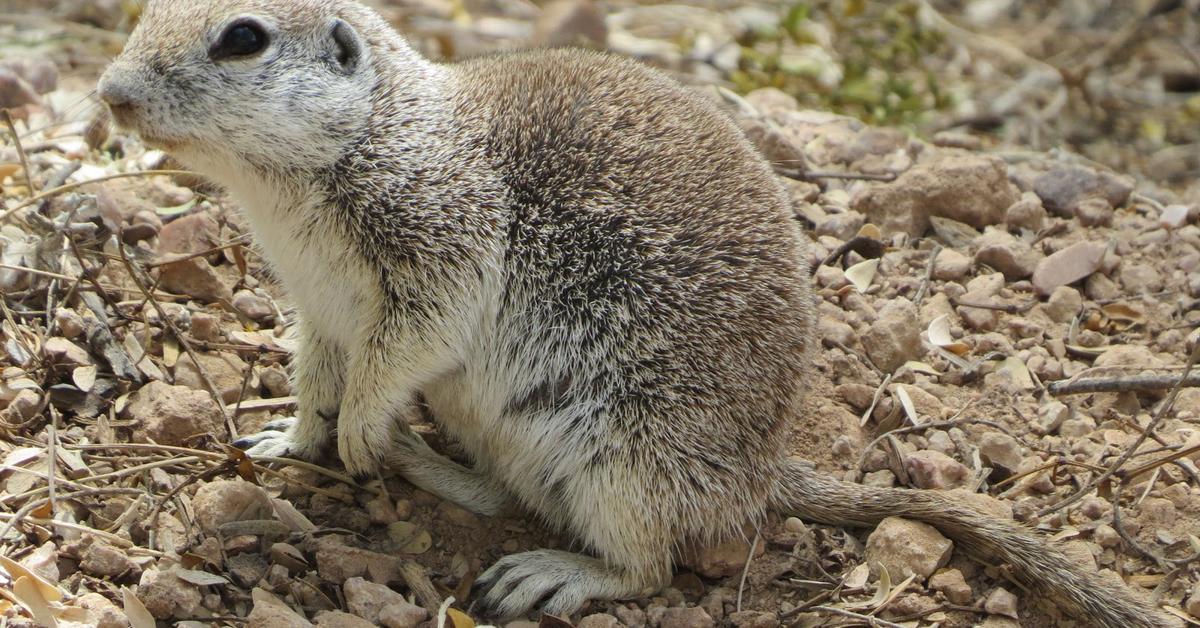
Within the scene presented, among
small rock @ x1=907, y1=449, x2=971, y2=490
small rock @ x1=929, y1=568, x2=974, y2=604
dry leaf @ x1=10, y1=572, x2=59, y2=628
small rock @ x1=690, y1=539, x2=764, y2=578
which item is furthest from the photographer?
small rock @ x1=907, y1=449, x2=971, y2=490

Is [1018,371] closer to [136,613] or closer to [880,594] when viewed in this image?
[880,594]

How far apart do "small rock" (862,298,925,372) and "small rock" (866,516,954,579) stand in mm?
949

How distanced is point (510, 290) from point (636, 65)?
1087 millimetres

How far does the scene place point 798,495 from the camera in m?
4.40

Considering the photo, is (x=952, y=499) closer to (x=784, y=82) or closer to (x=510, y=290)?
(x=510, y=290)

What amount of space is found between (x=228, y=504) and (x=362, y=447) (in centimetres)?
48

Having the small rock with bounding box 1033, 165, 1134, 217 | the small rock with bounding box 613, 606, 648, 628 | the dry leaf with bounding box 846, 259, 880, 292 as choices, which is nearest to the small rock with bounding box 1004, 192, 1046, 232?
the small rock with bounding box 1033, 165, 1134, 217

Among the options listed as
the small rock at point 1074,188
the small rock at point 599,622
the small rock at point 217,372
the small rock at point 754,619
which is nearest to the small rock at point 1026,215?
the small rock at point 1074,188

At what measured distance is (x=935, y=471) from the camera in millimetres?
4547

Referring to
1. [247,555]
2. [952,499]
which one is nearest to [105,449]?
[247,555]

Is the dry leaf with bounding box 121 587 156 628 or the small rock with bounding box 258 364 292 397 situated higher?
the dry leaf with bounding box 121 587 156 628

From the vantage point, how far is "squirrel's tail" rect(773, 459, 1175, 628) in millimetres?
3904

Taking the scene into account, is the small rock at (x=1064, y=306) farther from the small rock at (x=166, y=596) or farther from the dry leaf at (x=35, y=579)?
the dry leaf at (x=35, y=579)

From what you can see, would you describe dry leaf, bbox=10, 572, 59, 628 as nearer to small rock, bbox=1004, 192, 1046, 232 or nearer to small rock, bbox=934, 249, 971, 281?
small rock, bbox=934, 249, 971, 281
